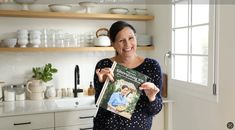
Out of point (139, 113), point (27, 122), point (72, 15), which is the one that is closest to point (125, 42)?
point (139, 113)

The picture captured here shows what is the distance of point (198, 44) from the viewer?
2.20 m

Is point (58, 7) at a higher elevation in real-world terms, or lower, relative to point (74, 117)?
→ higher

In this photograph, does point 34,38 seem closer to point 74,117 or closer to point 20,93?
point 20,93

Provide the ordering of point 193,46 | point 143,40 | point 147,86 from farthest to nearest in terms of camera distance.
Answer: point 143,40 → point 193,46 → point 147,86

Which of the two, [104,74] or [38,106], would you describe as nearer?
[104,74]

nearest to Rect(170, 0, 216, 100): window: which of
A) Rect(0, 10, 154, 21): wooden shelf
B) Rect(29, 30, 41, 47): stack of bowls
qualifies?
Rect(0, 10, 154, 21): wooden shelf

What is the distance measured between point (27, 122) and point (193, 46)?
5.14 ft

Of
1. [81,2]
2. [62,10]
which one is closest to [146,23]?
[81,2]

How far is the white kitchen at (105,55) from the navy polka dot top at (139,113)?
0.74m

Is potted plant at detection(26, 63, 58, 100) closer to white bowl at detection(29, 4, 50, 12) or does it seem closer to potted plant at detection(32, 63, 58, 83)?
potted plant at detection(32, 63, 58, 83)

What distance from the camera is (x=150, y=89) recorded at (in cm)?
124

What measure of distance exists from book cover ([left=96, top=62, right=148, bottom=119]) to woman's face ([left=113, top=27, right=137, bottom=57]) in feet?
0.37

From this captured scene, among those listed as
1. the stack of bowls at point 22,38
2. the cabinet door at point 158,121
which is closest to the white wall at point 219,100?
the cabinet door at point 158,121

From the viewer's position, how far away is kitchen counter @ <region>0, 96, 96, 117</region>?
214 centimetres
